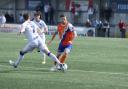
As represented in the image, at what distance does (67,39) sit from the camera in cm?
2116

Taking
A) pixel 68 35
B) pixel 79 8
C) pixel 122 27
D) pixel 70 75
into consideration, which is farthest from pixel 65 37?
pixel 79 8

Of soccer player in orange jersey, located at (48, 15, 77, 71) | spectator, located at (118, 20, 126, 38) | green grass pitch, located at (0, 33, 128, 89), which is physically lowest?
spectator, located at (118, 20, 126, 38)

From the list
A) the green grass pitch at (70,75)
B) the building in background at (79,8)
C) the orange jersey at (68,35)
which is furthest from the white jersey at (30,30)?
the building in background at (79,8)

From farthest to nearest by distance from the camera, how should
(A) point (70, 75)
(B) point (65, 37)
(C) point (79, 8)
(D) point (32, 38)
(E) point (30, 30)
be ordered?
(C) point (79, 8) < (B) point (65, 37) < (E) point (30, 30) < (D) point (32, 38) < (A) point (70, 75)

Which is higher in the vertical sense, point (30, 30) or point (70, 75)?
point (30, 30)

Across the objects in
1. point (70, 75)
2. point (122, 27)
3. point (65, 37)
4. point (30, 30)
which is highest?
point (30, 30)

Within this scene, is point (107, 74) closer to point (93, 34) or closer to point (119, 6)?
point (93, 34)

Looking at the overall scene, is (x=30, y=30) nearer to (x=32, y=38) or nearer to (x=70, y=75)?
(x=32, y=38)

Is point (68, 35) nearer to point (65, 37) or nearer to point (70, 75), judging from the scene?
point (65, 37)

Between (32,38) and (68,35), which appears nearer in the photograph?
(32,38)

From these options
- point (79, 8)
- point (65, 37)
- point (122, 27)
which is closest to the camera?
point (65, 37)

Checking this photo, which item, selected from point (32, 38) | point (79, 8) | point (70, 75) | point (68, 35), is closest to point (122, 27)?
point (79, 8)

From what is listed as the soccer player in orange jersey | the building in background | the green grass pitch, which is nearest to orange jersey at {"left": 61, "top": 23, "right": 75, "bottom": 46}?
the soccer player in orange jersey

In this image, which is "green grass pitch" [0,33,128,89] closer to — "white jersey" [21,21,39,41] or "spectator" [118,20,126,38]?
"white jersey" [21,21,39,41]
